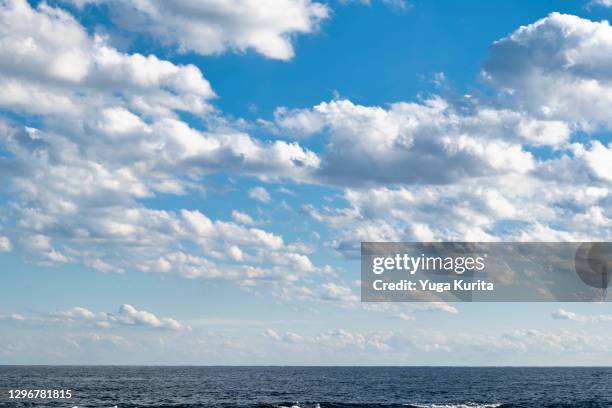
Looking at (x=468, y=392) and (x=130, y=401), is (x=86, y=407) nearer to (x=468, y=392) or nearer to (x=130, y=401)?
(x=130, y=401)

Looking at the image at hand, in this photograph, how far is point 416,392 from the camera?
147m

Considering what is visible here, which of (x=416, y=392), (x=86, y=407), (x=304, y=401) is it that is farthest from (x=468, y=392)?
(x=86, y=407)

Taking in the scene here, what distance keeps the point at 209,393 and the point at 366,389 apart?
131 ft

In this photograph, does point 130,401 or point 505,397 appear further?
point 505,397

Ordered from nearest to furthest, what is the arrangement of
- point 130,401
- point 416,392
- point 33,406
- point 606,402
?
point 33,406 < point 130,401 < point 606,402 < point 416,392

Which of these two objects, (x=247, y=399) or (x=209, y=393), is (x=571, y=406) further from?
(x=209, y=393)

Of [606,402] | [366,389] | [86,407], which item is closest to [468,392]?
[366,389]

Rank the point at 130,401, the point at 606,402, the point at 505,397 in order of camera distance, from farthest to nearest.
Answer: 1. the point at 505,397
2. the point at 606,402
3. the point at 130,401

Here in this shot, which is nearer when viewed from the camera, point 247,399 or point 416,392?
point 247,399

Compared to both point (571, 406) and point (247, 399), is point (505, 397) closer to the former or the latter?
point (571, 406)

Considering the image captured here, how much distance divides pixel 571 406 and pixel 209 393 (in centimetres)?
6904

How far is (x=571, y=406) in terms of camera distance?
4478 inches

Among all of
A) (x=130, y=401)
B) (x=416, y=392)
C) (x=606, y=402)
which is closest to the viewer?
(x=130, y=401)

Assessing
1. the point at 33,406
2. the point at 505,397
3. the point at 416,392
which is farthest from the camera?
the point at 416,392
